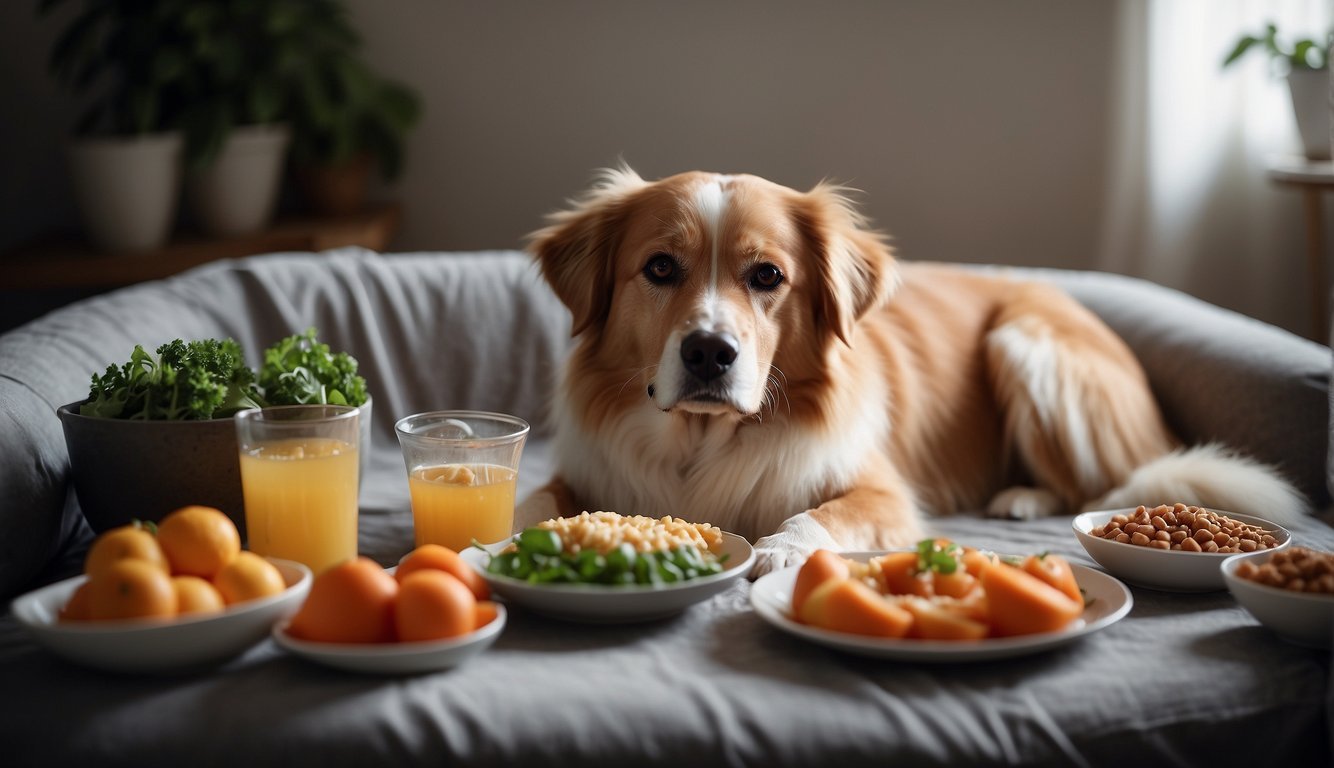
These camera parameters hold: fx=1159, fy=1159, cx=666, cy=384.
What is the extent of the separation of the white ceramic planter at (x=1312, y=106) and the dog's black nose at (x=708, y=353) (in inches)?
91.5

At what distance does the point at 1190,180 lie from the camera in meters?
3.79

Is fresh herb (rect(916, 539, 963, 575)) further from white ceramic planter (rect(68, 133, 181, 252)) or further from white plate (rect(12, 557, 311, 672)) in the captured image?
white ceramic planter (rect(68, 133, 181, 252))

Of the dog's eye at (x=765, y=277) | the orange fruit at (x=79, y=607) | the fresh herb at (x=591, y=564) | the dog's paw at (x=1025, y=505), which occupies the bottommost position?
the dog's paw at (x=1025, y=505)

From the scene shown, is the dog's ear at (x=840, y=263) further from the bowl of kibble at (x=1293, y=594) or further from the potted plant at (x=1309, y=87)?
the potted plant at (x=1309, y=87)

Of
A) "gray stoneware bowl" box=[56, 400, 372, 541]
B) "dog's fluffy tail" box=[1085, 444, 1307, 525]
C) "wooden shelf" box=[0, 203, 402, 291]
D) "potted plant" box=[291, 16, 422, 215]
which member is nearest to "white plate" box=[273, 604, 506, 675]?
"gray stoneware bowl" box=[56, 400, 372, 541]

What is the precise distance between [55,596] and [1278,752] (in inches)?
59.1

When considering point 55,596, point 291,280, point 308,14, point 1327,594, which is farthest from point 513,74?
point 1327,594

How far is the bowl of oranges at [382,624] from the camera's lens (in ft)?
4.39

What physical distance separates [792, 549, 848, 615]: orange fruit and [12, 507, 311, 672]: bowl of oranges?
62cm

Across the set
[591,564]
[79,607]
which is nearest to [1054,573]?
[591,564]

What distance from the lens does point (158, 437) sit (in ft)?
5.77

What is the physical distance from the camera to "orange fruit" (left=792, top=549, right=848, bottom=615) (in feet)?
4.85

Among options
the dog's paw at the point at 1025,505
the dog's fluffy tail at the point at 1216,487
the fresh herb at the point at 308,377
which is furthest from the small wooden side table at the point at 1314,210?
the fresh herb at the point at 308,377

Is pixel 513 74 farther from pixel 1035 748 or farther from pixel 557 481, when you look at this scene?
pixel 1035 748
